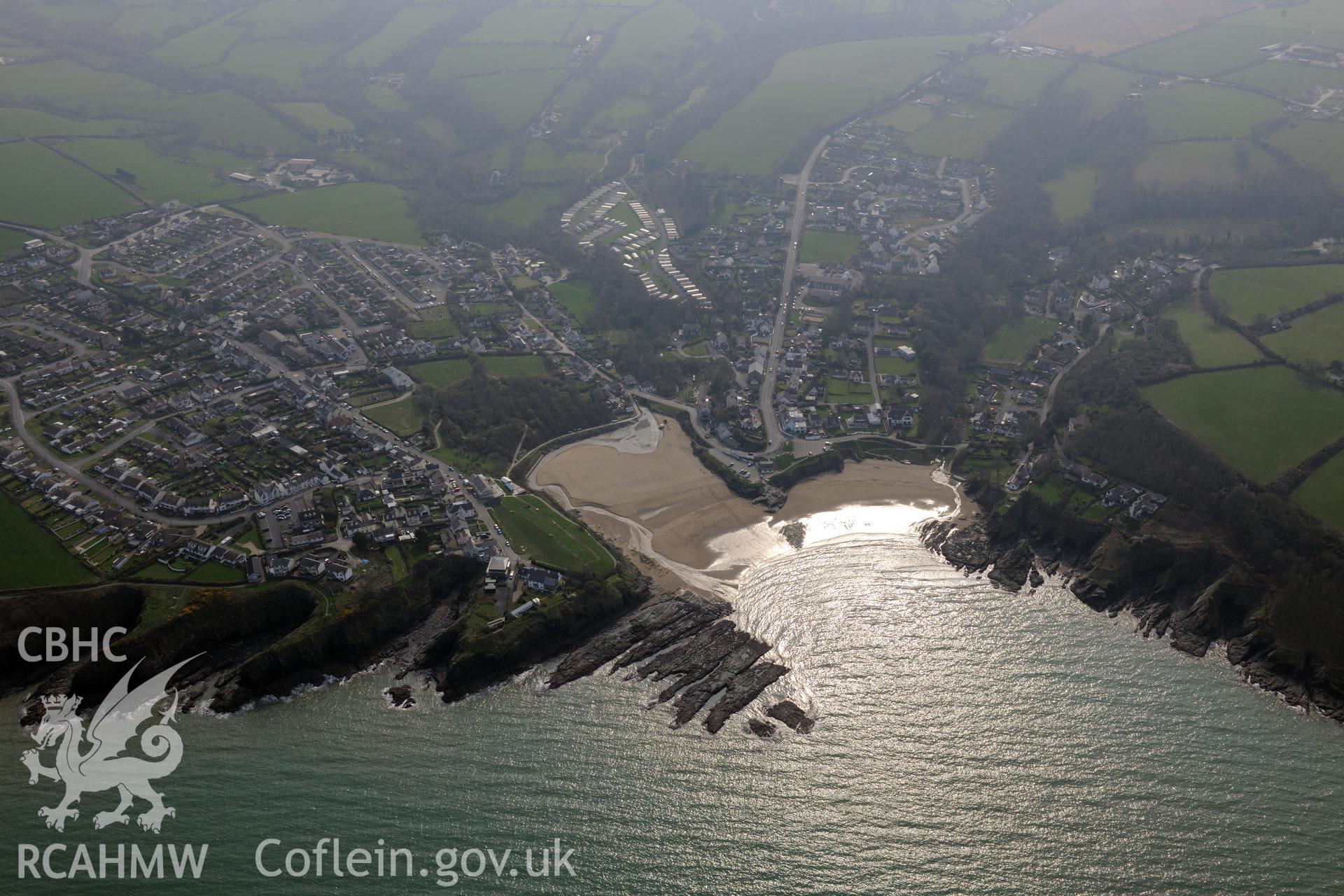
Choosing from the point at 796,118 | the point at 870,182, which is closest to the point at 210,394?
the point at 870,182

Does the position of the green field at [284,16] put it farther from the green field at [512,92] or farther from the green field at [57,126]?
the green field at [57,126]

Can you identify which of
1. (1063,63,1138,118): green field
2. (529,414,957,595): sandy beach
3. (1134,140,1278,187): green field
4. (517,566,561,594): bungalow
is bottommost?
(529,414,957,595): sandy beach

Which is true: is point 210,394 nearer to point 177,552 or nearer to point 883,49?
point 177,552

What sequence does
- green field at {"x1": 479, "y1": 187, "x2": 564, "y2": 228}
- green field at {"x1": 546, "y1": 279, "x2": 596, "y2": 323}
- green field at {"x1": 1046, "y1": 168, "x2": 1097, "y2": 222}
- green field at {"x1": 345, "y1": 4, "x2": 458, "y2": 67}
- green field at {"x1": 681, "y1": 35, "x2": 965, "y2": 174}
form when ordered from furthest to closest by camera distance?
green field at {"x1": 345, "y1": 4, "x2": 458, "y2": 67}
green field at {"x1": 681, "y1": 35, "x2": 965, "y2": 174}
green field at {"x1": 479, "y1": 187, "x2": 564, "y2": 228}
green field at {"x1": 1046, "y1": 168, "x2": 1097, "y2": 222}
green field at {"x1": 546, "y1": 279, "x2": 596, "y2": 323}

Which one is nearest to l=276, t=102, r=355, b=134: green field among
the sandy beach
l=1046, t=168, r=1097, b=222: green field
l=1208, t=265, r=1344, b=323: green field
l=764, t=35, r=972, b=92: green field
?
l=764, t=35, r=972, b=92: green field

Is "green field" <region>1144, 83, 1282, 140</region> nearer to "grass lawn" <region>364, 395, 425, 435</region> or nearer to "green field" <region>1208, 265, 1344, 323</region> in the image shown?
"green field" <region>1208, 265, 1344, 323</region>

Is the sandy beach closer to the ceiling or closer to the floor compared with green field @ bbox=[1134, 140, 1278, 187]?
closer to the floor

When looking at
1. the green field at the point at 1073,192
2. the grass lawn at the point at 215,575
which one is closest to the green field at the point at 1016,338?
the green field at the point at 1073,192
